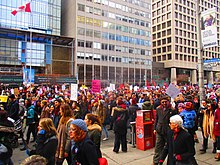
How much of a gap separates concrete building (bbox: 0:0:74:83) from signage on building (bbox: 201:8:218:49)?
1739 inches

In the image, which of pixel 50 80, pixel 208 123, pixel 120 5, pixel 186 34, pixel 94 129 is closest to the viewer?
pixel 94 129

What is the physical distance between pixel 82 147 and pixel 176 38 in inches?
2955

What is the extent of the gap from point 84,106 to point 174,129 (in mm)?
6912

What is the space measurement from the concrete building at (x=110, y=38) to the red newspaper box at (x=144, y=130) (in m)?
45.6

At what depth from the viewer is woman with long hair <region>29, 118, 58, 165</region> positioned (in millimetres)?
3582

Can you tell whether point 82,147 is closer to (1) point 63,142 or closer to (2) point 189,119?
(1) point 63,142

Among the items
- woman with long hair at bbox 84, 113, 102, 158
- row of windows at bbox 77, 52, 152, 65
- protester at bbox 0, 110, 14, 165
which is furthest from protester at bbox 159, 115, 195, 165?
row of windows at bbox 77, 52, 152, 65

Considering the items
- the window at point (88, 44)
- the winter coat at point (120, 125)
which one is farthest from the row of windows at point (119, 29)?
the winter coat at point (120, 125)

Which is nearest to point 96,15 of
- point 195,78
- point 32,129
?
point 195,78

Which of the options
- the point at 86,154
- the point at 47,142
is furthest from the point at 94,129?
the point at 86,154

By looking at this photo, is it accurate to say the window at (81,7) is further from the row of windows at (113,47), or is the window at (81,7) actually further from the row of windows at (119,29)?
the row of windows at (113,47)

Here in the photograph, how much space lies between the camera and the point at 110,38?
58312 mm

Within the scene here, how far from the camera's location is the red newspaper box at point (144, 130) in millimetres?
6855

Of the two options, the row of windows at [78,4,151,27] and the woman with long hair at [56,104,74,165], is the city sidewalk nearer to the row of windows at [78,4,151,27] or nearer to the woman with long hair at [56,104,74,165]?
the woman with long hair at [56,104,74,165]
